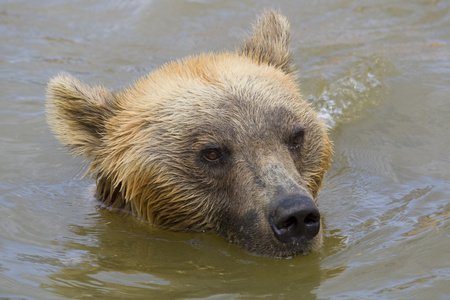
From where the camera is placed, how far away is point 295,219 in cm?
538

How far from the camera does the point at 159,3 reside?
12.2 metres

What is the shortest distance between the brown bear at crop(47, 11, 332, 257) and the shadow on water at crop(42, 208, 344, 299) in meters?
0.12

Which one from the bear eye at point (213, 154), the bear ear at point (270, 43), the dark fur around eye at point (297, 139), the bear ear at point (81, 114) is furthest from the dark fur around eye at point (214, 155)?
the bear ear at point (270, 43)

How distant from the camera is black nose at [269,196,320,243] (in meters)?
5.25

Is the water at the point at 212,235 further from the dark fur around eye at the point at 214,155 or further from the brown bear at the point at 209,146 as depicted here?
the dark fur around eye at the point at 214,155

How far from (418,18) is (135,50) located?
4585 mm

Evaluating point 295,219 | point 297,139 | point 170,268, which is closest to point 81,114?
point 170,268

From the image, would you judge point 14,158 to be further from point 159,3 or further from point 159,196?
point 159,3

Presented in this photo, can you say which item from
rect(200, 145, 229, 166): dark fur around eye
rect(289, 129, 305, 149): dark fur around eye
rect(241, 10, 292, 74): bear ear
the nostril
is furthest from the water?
rect(289, 129, 305, 149): dark fur around eye

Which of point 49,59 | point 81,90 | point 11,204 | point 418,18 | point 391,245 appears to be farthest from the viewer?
point 418,18

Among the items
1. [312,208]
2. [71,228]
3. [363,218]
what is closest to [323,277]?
[312,208]

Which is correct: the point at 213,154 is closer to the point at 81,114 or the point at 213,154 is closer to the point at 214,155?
the point at 214,155

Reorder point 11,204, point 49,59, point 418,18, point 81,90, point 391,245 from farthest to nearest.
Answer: point 418,18 < point 49,59 < point 11,204 < point 81,90 < point 391,245

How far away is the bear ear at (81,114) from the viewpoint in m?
6.53
